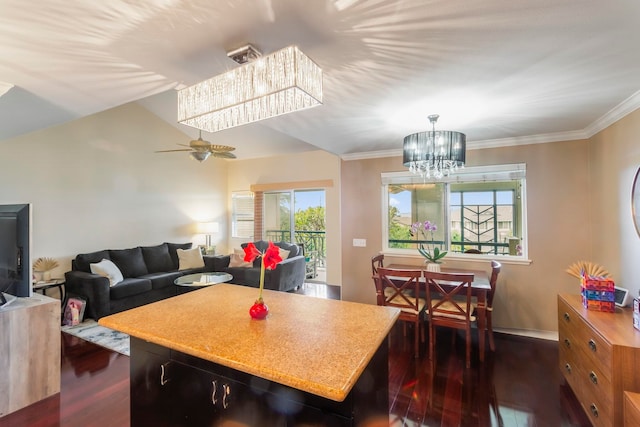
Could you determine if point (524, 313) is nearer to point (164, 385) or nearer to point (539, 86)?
point (539, 86)

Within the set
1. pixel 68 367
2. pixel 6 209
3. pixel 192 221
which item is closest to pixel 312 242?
pixel 192 221

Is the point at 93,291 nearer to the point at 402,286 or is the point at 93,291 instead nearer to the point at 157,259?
the point at 157,259

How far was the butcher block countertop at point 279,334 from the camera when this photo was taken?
1032mm

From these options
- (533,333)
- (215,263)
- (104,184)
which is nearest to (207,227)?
(215,263)

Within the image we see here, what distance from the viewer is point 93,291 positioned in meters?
3.73

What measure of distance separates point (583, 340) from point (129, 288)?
16.3 feet

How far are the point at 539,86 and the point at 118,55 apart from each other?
8.88 feet

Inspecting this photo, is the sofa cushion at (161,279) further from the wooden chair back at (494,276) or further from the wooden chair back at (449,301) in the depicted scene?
the wooden chair back at (494,276)

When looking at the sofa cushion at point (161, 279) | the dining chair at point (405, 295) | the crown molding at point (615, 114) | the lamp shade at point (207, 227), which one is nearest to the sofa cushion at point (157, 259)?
the sofa cushion at point (161, 279)

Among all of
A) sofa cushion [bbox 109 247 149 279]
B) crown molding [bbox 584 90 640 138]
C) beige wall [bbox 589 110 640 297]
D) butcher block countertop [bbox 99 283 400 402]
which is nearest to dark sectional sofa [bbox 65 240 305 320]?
sofa cushion [bbox 109 247 149 279]

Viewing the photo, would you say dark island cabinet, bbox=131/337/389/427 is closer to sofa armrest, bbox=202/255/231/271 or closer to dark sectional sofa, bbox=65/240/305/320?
dark sectional sofa, bbox=65/240/305/320

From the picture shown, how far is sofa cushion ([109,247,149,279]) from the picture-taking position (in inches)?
179

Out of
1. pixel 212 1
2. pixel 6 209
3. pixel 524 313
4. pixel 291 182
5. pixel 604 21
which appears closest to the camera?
pixel 212 1

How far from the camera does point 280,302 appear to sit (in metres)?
1.86
